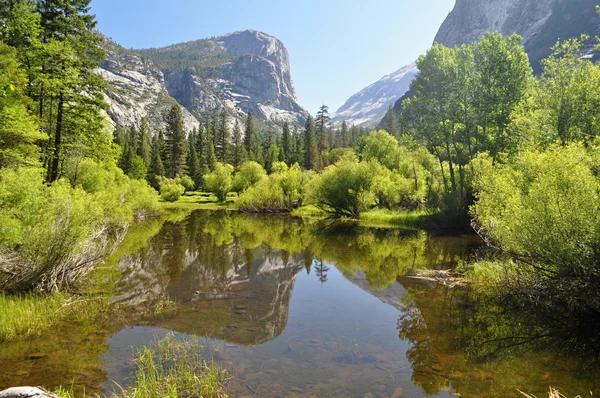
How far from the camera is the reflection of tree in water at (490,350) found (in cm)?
754

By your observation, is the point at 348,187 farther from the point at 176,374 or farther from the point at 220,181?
the point at 176,374

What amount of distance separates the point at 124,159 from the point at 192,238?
60076mm

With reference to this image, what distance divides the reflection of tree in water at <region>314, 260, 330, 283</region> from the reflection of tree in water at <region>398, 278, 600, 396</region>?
18.9 feet

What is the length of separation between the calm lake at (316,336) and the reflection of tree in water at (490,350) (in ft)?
0.12

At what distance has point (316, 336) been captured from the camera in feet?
34.6

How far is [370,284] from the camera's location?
1636cm

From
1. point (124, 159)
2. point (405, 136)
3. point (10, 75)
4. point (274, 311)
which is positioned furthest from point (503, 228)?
point (124, 159)

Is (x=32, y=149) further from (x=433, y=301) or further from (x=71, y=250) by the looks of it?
(x=433, y=301)

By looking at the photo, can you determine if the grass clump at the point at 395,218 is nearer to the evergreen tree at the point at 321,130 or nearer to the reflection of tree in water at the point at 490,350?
the reflection of tree in water at the point at 490,350

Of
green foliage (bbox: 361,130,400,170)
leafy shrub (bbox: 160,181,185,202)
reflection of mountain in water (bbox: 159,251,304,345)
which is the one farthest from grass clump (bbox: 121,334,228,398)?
leafy shrub (bbox: 160,181,185,202)

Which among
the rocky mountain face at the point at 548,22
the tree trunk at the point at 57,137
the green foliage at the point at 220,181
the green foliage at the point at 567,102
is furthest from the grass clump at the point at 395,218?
the rocky mountain face at the point at 548,22

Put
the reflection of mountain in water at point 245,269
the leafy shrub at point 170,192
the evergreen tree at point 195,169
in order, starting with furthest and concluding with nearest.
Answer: the evergreen tree at point 195,169
the leafy shrub at point 170,192
the reflection of mountain in water at point 245,269

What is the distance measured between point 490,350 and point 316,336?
4.71 metres

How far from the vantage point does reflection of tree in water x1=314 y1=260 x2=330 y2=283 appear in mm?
18227
